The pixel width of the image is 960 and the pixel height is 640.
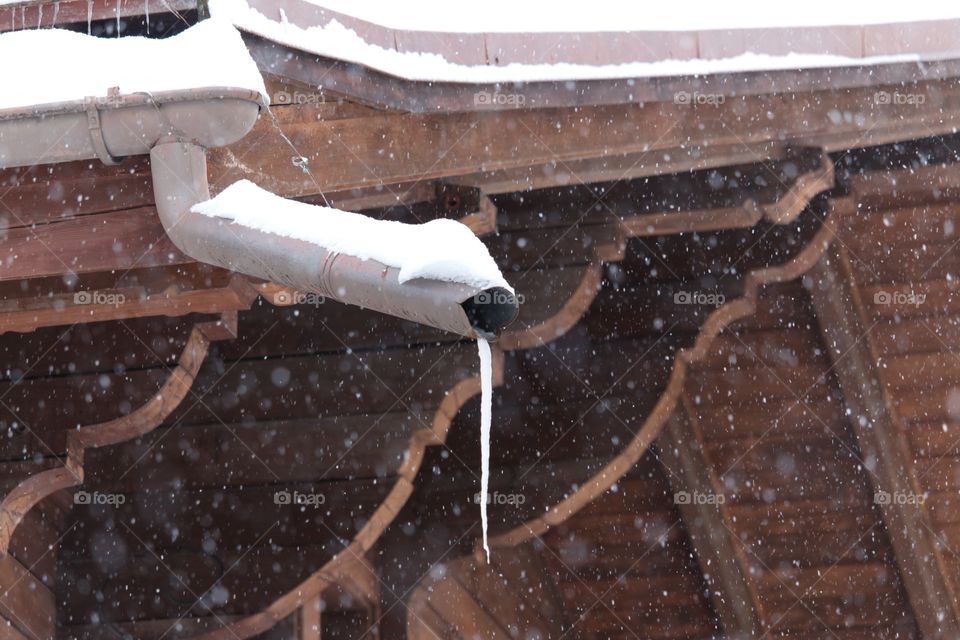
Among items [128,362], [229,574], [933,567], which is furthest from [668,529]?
[128,362]

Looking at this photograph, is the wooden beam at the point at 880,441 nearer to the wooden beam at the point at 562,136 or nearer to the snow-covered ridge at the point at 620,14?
the wooden beam at the point at 562,136

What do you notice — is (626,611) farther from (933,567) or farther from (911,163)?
(911,163)

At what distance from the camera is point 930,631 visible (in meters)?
6.64

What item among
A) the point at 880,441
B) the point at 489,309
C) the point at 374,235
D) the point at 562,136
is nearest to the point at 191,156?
the point at 374,235

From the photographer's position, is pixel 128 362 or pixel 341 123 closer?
pixel 341 123

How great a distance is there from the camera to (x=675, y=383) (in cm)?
564

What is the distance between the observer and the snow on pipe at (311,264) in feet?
8.31

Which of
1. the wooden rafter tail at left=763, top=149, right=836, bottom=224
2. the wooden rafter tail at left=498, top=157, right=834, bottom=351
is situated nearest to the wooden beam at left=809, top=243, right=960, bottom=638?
the wooden rafter tail at left=498, top=157, right=834, bottom=351

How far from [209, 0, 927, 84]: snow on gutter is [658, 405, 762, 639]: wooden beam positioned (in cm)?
277

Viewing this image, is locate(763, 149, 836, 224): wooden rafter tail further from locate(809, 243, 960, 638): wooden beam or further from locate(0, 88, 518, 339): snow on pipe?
locate(0, 88, 518, 339): snow on pipe

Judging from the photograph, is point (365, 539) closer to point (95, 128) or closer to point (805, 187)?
point (805, 187)

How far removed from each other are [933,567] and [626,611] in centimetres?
192

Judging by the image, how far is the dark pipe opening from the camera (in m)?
2.51

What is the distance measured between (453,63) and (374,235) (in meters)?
0.95
